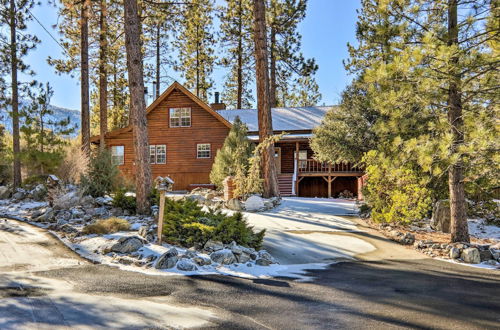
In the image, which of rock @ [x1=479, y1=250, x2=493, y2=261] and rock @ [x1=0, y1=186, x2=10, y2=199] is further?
rock @ [x1=0, y1=186, x2=10, y2=199]

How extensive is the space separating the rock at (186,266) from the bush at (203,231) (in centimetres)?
96

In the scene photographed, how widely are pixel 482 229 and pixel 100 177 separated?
12.2 m

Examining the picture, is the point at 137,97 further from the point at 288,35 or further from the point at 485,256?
the point at 288,35

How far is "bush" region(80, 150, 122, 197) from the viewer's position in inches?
507

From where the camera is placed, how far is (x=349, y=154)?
15.5 m

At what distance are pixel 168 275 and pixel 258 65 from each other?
11.1 metres

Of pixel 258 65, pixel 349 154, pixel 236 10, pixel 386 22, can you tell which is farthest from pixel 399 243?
pixel 236 10

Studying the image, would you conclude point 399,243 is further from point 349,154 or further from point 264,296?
point 349,154

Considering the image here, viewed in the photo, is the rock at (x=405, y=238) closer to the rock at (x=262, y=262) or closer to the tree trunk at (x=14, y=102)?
the rock at (x=262, y=262)

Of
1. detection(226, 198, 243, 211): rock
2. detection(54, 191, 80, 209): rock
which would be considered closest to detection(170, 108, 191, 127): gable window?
detection(226, 198, 243, 211): rock

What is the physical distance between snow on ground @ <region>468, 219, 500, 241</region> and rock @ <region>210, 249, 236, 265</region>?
712 centimetres

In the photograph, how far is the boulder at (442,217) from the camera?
1012 centimetres

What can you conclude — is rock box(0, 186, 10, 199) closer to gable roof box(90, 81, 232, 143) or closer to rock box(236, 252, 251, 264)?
gable roof box(90, 81, 232, 143)

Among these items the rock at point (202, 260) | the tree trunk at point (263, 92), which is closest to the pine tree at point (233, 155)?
the tree trunk at point (263, 92)
